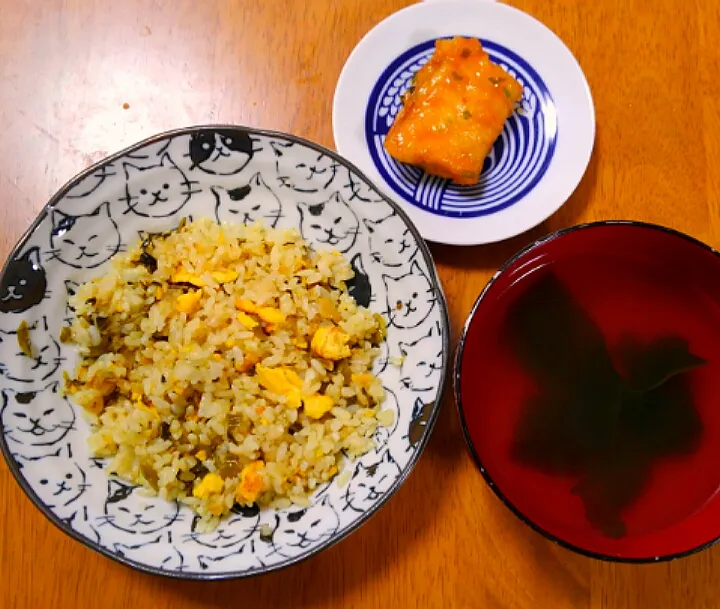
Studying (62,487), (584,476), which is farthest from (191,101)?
(584,476)

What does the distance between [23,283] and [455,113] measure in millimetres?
867

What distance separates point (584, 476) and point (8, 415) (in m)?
0.97

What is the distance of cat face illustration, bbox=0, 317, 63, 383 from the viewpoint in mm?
1180

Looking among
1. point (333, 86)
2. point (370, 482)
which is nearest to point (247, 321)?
point (370, 482)

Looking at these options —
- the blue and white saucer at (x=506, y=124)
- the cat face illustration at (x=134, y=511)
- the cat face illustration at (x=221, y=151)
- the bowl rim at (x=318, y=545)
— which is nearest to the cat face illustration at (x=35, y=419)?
the bowl rim at (x=318, y=545)

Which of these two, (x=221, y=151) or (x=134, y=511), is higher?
(x=221, y=151)

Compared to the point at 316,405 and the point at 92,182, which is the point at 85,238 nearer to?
the point at 92,182

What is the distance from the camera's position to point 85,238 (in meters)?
1.25

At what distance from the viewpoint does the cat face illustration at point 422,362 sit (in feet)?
3.88

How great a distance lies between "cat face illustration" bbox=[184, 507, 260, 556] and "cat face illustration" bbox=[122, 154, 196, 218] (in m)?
0.57

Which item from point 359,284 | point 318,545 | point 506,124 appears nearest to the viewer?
point 318,545

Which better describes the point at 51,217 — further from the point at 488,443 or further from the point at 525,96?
the point at 525,96

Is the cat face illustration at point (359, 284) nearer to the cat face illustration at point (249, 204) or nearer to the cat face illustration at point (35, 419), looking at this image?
the cat face illustration at point (249, 204)

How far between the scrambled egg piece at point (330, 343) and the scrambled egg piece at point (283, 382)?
2.5 inches
